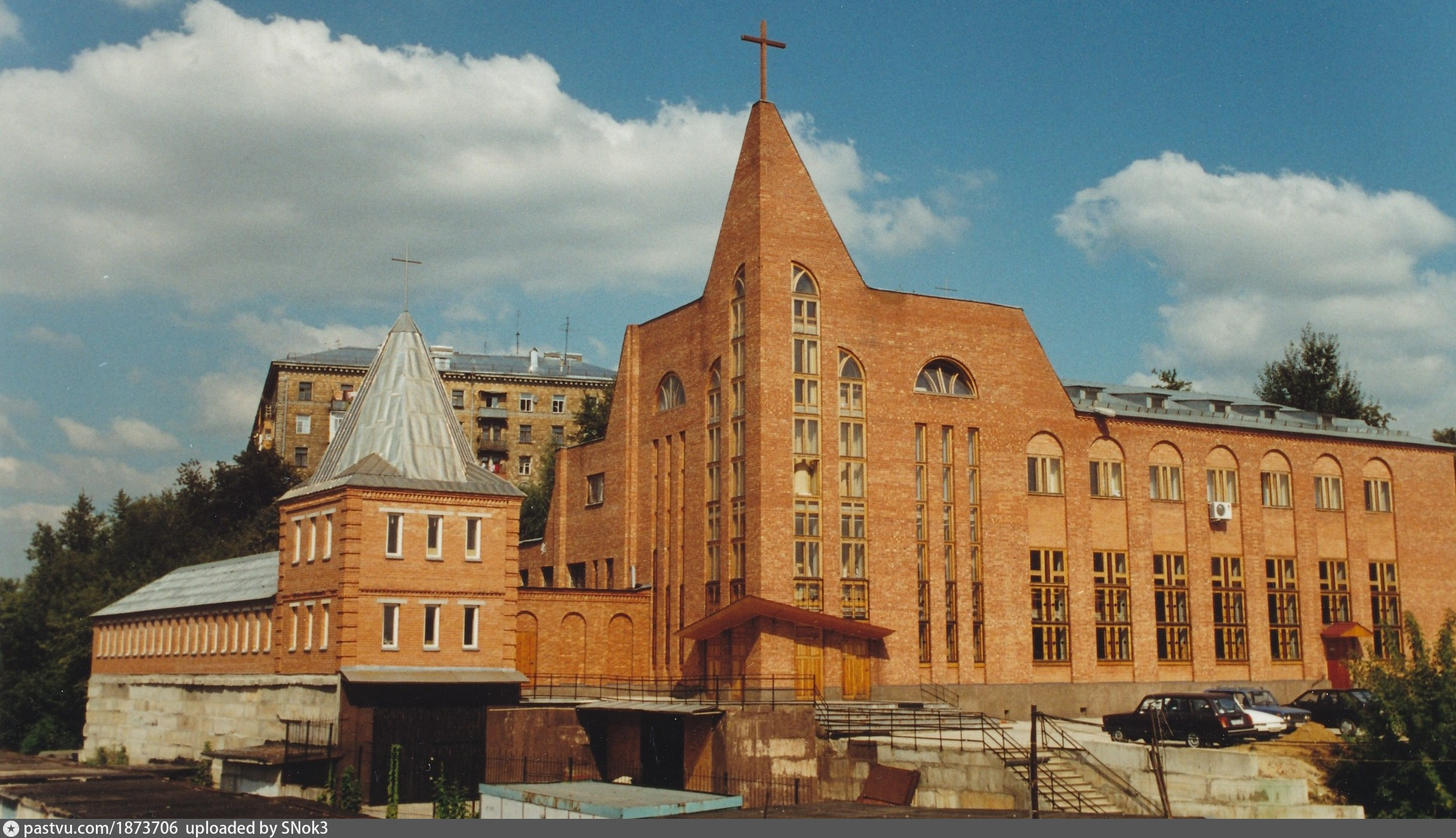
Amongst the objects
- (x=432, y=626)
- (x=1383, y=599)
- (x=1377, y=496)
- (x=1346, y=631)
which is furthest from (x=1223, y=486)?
(x=432, y=626)

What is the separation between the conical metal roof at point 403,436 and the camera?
130ft

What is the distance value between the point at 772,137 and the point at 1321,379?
4507 centimetres

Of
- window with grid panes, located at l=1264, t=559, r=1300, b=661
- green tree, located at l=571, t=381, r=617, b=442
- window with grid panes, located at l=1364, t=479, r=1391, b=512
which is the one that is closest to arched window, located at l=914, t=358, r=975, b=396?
window with grid panes, located at l=1264, t=559, r=1300, b=661

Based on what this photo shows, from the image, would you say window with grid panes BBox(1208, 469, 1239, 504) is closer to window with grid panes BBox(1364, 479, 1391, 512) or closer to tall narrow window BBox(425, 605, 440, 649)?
window with grid panes BBox(1364, 479, 1391, 512)

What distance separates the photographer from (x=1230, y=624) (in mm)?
51562

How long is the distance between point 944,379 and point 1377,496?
20.1 meters

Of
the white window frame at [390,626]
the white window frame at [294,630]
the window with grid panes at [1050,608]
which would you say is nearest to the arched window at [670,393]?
the window with grid panes at [1050,608]

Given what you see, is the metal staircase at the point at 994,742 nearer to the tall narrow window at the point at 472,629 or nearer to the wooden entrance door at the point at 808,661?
the wooden entrance door at the point at 808,661

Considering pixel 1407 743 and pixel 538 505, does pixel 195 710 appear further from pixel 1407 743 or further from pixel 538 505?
pixel 1407 743

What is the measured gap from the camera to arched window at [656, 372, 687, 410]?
4925 cm

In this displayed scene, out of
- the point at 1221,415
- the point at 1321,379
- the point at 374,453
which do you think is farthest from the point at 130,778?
the point at 1321,379

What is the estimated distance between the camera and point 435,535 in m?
39.0

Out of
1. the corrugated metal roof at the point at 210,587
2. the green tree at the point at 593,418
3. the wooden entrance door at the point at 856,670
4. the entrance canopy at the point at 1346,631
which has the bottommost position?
the wooden entrance door at the point at 856,670

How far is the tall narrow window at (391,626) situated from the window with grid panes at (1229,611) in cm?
2871
